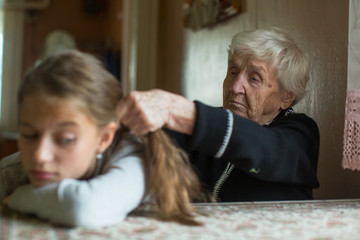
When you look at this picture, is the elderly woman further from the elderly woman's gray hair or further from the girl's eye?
the girl's eye

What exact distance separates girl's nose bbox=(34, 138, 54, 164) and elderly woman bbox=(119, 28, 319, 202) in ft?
0.51

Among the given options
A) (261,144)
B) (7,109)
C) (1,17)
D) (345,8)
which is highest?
(1,17)

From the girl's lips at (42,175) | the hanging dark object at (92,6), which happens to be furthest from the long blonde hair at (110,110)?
the hanging dark object at (92,6)

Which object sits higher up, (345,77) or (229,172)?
(345,77)

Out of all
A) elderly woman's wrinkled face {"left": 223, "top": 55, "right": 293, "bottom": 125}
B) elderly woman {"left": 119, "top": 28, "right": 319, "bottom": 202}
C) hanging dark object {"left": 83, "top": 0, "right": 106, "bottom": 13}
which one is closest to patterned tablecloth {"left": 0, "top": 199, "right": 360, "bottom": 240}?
elderly woman {"left": 119, "top": 28, "right": 319, "bottom": 202}

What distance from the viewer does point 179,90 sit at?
304 centimetres

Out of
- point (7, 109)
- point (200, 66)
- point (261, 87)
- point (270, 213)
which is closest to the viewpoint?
point (270, 213)

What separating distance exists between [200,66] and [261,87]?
1318mm

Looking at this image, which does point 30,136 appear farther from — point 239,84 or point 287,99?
point 287,99

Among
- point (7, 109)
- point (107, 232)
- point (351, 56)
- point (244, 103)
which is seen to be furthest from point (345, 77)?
point (7, 109)

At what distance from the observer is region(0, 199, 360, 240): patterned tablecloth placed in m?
0.64

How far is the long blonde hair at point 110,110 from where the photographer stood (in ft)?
2.24

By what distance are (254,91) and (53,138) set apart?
0.77m

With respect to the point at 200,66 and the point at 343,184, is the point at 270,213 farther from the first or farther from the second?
the point at 200,66
